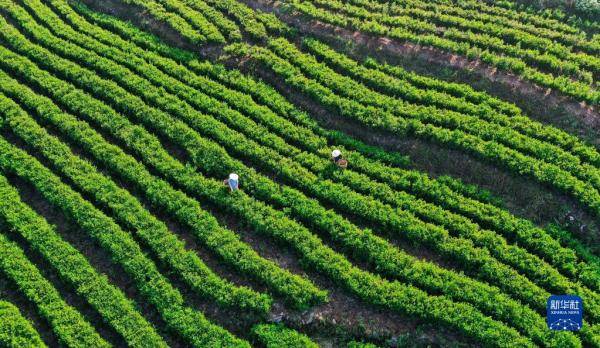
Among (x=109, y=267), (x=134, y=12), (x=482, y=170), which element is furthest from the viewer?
(x=134, y=12)

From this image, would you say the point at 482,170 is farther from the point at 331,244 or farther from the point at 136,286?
the point at 136,286

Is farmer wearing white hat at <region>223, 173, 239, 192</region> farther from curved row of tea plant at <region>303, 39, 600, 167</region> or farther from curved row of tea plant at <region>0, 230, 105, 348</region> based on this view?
curved row of tea plant at <region>303, 39, 600, 167</region>

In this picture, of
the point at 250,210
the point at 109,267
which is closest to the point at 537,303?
the point at 250,210

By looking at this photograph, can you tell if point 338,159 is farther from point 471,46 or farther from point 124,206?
point 471,46

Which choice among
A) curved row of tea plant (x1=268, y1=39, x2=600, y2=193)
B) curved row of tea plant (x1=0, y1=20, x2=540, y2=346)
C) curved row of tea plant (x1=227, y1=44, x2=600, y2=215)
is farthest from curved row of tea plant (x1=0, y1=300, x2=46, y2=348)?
curved row of tea plant (x1=268, y1=39, x2=600, y2=193)

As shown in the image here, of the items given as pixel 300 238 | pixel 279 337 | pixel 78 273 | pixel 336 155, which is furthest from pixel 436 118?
pixel 78 273

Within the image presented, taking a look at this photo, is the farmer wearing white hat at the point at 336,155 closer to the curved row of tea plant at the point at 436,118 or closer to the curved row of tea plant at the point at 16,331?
the curved row of tea plant at the point at 436,118
